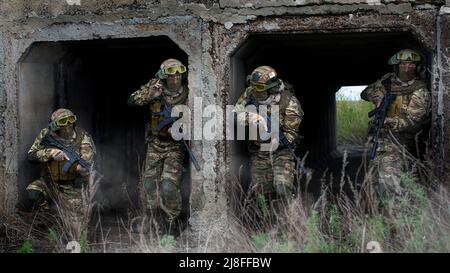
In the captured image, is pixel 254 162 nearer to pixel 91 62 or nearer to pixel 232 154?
pixel 232 154

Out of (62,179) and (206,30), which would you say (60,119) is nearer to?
(62,179)

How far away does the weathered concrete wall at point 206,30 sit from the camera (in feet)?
23.0

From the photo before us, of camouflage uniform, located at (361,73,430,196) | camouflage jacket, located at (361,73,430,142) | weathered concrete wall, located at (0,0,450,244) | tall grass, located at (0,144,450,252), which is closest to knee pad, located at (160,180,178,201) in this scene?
weathered concrete wall, located at (0,0,450,244)

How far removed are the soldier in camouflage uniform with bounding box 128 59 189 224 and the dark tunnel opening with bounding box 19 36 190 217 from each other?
42 cm

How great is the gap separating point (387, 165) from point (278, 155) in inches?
40.3

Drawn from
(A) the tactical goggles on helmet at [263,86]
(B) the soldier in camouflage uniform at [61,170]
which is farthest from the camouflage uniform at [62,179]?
(A) the tactical goggles on helmet at [263,86]

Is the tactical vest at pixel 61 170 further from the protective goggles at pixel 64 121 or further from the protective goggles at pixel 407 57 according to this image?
the protective goggles at pixel 407 57

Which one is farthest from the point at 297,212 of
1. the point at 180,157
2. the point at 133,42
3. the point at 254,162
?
the point at 133,42

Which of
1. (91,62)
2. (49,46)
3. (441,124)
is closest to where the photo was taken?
(441,124)

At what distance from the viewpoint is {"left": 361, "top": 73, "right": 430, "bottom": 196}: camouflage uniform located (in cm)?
707

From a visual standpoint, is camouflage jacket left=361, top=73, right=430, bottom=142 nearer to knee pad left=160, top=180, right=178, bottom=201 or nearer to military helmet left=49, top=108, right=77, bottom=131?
knee pad left=160, top=180, right=178, bottom=201

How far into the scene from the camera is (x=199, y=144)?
7.38m
